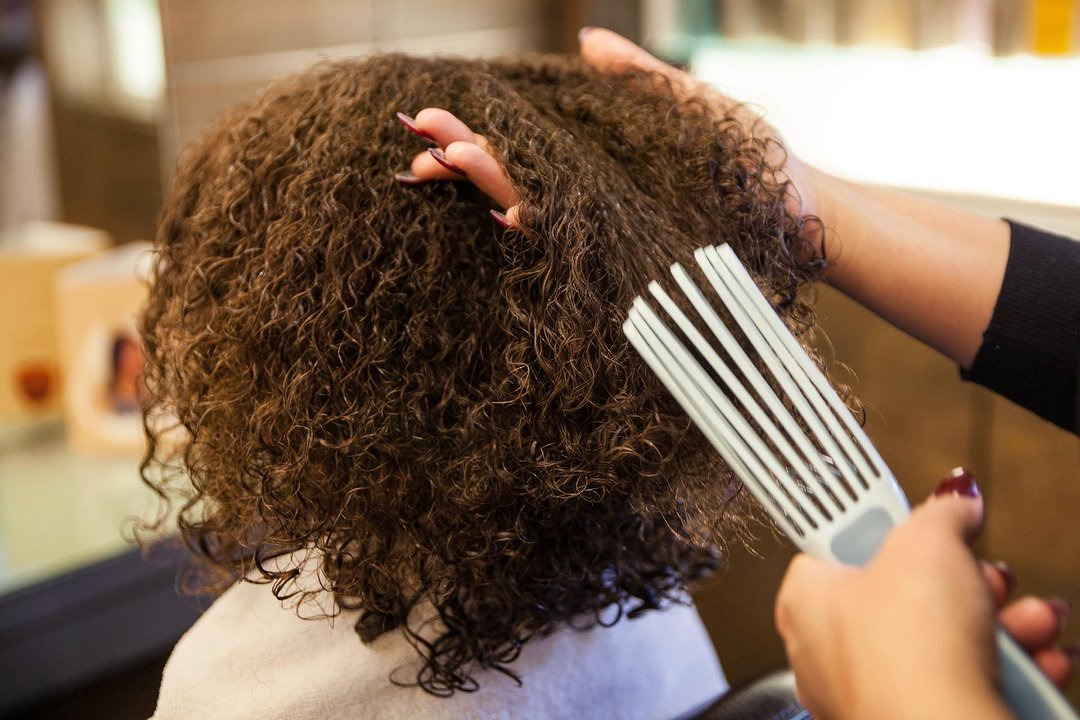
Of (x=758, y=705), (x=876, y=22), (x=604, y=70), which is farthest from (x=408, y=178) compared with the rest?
(x=876, y=22)

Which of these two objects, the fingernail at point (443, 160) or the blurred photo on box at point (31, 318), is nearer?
the fingernail at point (443, 160)

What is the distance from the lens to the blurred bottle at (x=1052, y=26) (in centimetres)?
160

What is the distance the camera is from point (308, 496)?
657mm

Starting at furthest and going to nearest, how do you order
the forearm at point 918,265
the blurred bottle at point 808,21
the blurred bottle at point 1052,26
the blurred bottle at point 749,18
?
the blurred bottle at point 749,18
the blurred bottle at point 808,21
the blurred bottle at point 1052,26
the forearm at point 918,265

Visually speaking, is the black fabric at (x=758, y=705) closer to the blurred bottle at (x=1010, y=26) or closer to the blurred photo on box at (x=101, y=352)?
the blurred photo on box at (x=101, y=352)

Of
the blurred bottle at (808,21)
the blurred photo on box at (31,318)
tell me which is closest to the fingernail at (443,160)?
the blurred photo on box at (31,318)

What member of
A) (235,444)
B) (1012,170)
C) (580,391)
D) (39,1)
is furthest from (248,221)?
(1012,170)

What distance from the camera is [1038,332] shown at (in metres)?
0.81

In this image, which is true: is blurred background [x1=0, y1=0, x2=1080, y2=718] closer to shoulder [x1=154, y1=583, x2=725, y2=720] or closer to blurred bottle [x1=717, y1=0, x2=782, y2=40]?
blurred bottle [x1=717, y1=0, x2=782, y2=40]

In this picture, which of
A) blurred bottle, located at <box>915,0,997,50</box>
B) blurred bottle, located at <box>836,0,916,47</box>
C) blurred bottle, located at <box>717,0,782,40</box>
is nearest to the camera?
blurred bottle, located at <box>915,0,997,50</box>

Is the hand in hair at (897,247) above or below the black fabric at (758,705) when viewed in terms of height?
above

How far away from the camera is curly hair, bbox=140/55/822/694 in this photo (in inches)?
24.2

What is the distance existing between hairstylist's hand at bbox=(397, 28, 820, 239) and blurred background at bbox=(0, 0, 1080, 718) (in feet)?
2.17

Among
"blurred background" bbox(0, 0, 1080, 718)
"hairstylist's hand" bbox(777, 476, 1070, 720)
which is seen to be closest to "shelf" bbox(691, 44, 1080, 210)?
"blurred background" bbox(0, 0, 1080, 718)
